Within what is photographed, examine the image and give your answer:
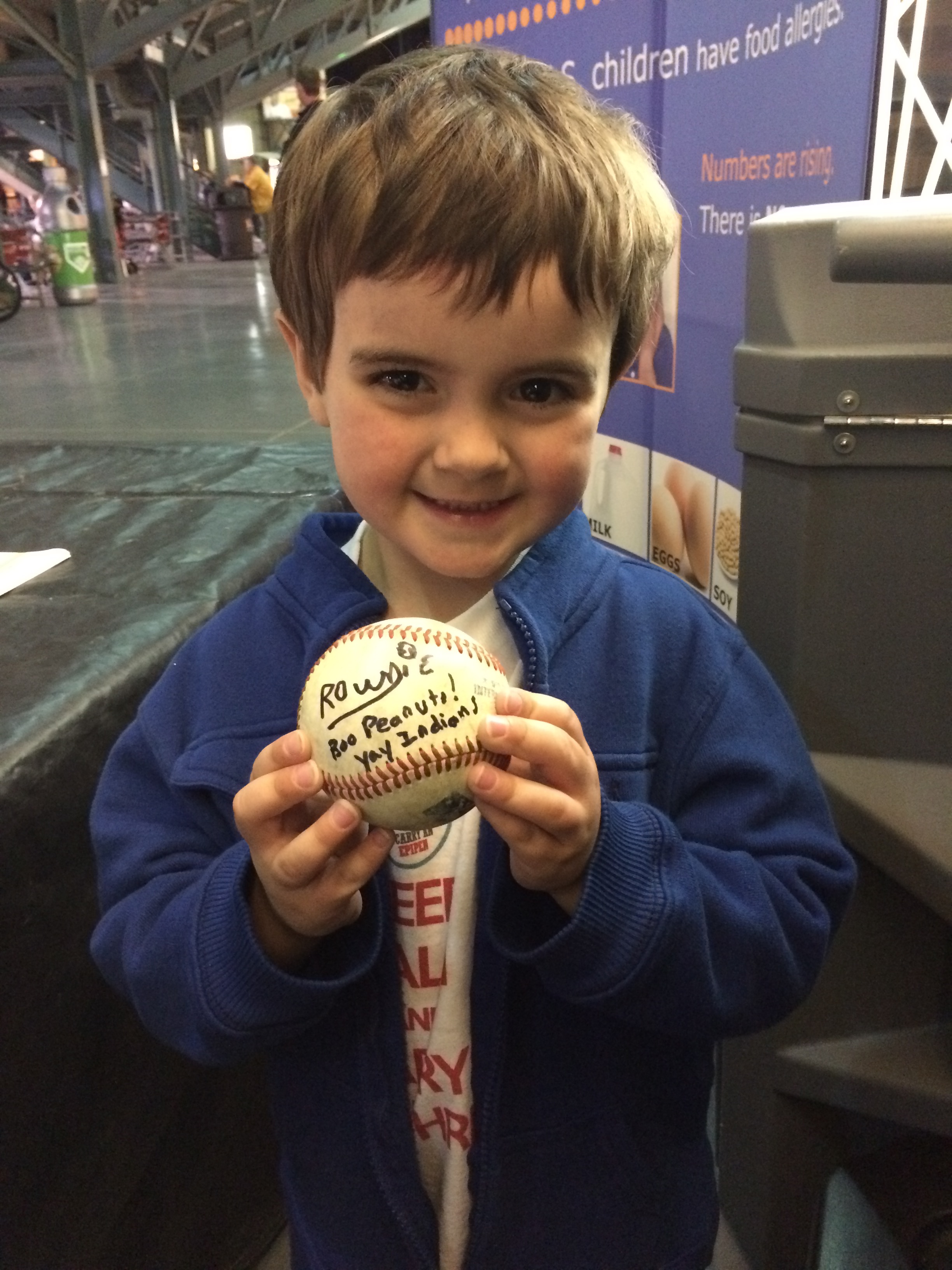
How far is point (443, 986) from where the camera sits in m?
0.90

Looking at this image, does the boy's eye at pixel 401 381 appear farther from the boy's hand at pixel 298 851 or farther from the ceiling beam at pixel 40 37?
the ceiling beam at pixel 40 37

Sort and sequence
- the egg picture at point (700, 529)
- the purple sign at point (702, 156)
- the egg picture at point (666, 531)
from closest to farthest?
1. the purple sign at point (702, 156)
2. the egg picture at point (700, 529)
3. the egg picture at point (666, 531)

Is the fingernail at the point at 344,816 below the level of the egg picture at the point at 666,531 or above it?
above

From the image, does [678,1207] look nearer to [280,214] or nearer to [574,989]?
[574,989]

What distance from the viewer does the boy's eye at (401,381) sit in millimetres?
808

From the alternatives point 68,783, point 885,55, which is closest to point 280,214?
point 68,783

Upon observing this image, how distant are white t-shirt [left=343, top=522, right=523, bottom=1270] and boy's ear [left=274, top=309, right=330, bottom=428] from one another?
256mm

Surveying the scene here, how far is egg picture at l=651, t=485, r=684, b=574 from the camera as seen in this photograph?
2.22 metres

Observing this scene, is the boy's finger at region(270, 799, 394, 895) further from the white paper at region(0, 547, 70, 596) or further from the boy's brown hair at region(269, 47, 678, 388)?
the white paper at region(0, 547, 70, 596)

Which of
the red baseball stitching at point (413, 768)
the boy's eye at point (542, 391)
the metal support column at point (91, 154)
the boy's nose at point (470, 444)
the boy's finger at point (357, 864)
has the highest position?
the metal support column at point (91, 154)

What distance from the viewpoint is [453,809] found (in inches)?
29.8

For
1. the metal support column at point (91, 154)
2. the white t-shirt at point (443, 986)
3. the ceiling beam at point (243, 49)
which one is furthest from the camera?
the ceiling beam at point (243, 49)

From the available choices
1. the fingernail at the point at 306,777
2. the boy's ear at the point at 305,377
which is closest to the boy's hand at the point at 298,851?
the fingernail at the point at 306,777

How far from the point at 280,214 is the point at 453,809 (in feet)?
1.73
